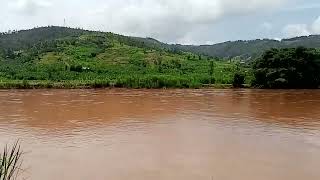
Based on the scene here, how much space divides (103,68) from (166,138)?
28.8 metres

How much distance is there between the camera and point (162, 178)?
28.5 ft

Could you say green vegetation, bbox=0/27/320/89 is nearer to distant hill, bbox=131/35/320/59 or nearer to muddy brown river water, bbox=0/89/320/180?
muddy brown river water, bbox=0/89/320/180

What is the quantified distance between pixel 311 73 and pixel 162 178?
79.4 feet

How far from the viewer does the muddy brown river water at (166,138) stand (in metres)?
9.29

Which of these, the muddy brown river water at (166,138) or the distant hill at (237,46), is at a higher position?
the distant hill at (237,46)

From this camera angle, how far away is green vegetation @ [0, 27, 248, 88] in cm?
3388

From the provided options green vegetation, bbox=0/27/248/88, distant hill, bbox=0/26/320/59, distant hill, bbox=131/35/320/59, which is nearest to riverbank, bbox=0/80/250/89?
green vegetation, bbox=0/27/248/88

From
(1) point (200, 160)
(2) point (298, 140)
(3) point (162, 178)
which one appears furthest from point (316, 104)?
(3) point (162, 178)

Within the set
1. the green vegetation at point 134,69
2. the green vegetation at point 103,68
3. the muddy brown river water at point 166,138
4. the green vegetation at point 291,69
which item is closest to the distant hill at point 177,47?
the green vegetation at point 103,68

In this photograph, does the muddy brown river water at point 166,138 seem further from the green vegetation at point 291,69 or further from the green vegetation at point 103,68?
the green vegetation at point 103,68

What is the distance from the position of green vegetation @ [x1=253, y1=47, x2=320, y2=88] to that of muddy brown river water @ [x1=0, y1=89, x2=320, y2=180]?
6383mm

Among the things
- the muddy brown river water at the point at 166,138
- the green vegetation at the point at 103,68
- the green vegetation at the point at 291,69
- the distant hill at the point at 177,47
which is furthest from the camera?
the distant hill at the point at 177,47

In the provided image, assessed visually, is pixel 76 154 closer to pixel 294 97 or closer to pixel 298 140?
pixel 298 140

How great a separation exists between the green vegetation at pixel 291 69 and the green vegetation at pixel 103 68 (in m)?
4.73
